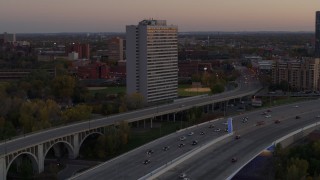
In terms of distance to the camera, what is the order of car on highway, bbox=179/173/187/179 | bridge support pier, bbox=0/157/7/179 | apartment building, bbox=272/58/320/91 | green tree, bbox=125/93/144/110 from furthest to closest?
apartment building, bbox=272/58/320/91, green tree, bbox=125/93/144/110, bridge support pier, bbox=0/157/7/179, car on highway, bbox=179/173/187/179

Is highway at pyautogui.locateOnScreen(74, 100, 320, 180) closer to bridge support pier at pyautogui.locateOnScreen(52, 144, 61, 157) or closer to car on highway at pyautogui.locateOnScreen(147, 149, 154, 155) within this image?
car on highway at pyautogui.locateOnScreen(147, 149, 154, 155)

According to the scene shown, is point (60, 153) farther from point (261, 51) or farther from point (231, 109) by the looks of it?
point (261, 51)

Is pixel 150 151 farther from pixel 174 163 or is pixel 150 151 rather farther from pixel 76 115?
pixel 76 115

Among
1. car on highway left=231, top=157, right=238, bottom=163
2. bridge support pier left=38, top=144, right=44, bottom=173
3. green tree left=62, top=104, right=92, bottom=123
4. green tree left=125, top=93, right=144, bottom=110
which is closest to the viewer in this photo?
car on highway left=231, top=157, right=238, bottom=163

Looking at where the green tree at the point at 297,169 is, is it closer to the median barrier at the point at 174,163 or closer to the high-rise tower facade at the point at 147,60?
the median barrier at the point at 174,163

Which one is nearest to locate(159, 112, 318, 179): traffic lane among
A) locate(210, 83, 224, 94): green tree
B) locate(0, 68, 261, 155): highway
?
locate(0, 68, 261, 155): highway

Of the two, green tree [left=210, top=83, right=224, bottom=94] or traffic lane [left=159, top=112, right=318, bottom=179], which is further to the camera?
green tree [left=210, top=83, right=224, bottom=94]

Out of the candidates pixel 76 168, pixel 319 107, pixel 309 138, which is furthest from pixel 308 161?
pixel 319 107
